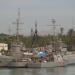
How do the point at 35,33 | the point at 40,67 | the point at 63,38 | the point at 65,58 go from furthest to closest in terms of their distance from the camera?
the point at 63,38 < the point at 35,33 < the point at 65,58 < the point at 40,67

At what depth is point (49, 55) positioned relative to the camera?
108 meters

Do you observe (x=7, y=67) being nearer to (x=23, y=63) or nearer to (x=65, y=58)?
(x=23, y=63)

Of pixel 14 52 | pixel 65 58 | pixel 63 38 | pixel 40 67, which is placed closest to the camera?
pixel 40 67

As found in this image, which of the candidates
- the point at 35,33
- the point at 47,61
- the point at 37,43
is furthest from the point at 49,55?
the point at 37,43

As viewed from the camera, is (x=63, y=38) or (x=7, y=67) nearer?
(x=7, y=67)

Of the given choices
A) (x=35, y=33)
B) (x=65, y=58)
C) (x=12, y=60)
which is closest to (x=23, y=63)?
(x=12, y=60)

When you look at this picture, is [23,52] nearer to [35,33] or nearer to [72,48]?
[35,33]

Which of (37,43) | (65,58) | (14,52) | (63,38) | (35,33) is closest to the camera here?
(14,52)

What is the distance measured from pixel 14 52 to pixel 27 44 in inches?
1172

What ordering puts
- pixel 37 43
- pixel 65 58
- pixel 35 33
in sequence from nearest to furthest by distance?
pixel 65 58, pixel 35 33, pixel 37 43

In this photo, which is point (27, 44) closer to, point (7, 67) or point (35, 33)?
point (35, 33)

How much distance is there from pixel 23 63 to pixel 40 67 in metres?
4.50

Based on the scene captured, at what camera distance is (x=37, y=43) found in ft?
459

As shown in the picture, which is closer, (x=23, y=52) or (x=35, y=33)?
(x=23, y=52)
